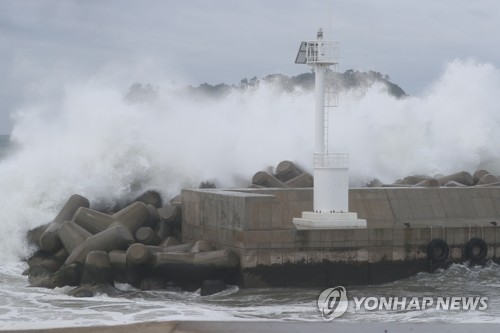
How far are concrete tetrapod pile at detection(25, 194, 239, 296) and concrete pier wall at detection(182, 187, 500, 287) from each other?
0.35 meters

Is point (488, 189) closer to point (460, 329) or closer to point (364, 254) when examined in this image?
point (364, 254)

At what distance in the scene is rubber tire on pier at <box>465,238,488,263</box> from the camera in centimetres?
1842

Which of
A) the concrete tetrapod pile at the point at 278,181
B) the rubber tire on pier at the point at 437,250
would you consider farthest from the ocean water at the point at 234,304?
the concrete tetrapod pile at the point at 278,181

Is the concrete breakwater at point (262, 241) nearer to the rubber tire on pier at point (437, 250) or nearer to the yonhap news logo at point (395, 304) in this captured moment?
the rubber tire on pier at point (437, 250)

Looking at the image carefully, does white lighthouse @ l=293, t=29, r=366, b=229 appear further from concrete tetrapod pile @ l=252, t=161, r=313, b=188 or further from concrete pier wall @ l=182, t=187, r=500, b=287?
concrete tetrapod pile @ l=252, t=161, r=313, b=188

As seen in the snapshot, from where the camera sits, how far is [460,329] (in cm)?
1298

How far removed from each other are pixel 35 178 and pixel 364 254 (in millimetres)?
7938

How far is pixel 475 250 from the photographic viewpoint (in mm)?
18484

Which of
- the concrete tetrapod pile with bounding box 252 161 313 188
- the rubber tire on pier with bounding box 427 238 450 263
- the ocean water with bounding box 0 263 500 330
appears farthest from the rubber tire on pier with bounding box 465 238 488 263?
the concrete tetrapod pile with bounding box 252 161 313 188

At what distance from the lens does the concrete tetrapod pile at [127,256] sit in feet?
56.5

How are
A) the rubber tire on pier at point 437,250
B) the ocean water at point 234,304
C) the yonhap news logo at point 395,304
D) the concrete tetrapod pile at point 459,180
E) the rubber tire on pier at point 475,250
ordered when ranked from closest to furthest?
the ocean water at point 234,304 → the yonhap news logo at point 395,304 → the rubber tire on pier at point 437,250 → the rubber tire on pier at point 475,250 → the concrete tetrapod pile at point 459,180

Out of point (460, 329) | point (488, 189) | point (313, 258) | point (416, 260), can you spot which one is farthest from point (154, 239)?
point (460, 329)

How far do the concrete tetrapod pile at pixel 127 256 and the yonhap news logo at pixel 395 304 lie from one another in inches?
72.6

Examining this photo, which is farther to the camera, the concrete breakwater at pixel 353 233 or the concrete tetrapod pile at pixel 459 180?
the concrete tetrapod pile at pixel 459 180
